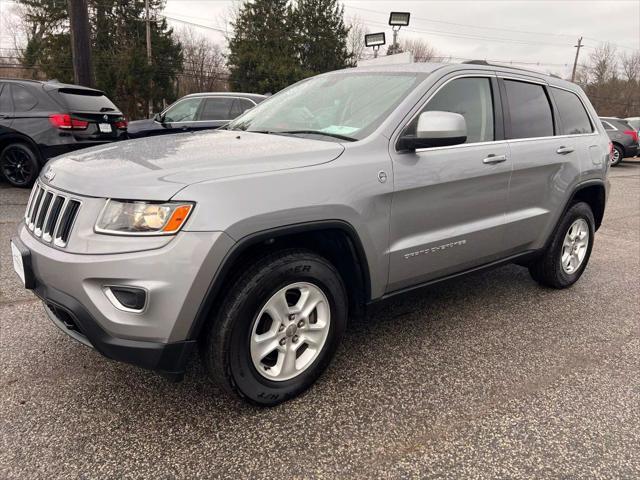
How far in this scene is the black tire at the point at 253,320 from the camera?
2.18 meters

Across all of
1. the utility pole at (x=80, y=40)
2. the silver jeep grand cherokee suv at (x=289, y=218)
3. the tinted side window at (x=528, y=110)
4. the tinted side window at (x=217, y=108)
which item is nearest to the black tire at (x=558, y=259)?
the silver jeep grand cherokee suv at (x=289, y=218)

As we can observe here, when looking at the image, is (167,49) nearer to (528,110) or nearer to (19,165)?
(19,165)

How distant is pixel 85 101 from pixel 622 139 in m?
15.9

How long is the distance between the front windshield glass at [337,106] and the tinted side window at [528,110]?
927 mm

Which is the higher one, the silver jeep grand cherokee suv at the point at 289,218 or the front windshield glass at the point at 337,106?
the front windshield glass at the point at 337,106

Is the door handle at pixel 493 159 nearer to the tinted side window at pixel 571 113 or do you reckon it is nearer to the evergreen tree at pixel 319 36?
the tinted side window at pixel 571 113

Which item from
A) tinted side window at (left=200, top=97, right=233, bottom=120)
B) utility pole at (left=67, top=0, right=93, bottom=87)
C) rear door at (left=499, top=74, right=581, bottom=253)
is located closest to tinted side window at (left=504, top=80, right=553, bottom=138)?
rear door at (left=499, top=74, right=581, bottom=253)

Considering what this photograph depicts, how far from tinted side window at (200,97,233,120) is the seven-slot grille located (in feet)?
23.7

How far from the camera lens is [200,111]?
31.0 ft

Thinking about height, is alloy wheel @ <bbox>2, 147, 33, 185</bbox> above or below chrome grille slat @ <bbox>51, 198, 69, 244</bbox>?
below

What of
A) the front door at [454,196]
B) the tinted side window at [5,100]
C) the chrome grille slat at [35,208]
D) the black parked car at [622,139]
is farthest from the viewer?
the black parked car at [622,139]

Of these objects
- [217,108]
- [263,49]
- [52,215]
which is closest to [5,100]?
[217,108]

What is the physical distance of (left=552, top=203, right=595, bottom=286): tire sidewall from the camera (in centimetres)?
403

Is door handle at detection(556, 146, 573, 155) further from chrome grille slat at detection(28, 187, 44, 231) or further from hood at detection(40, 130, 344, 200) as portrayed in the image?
chrome grille slat at detection(28, 187, 44, 231)
